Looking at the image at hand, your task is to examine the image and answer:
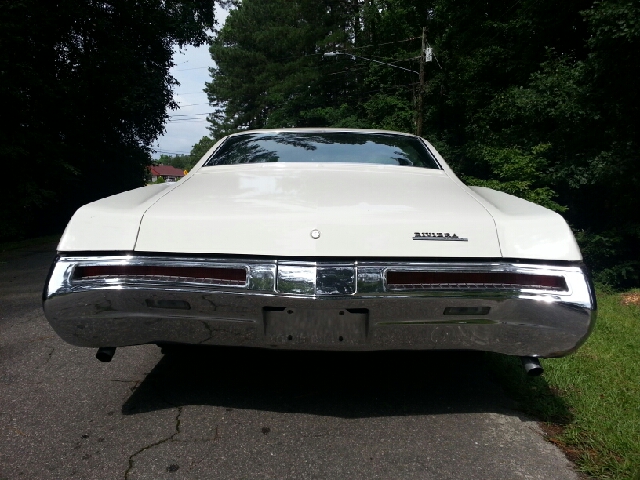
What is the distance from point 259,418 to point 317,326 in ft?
2.28

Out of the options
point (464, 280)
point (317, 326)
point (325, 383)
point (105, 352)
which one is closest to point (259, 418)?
point (325, 383)

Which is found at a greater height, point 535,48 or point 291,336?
point 535,48

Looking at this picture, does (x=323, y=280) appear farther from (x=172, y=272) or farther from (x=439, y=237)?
(x=172, y=272)

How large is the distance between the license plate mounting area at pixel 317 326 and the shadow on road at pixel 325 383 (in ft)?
1.98

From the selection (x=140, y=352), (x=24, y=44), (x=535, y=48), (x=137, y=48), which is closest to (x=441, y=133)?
(x=535, y=48)

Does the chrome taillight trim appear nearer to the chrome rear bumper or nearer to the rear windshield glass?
the chrome rear bumper

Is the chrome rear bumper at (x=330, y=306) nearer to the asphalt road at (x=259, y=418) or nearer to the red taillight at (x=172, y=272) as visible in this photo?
the red taillight at (x=172, y=272)

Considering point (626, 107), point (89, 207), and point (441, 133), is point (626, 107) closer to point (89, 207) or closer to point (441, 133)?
point (89, 207)

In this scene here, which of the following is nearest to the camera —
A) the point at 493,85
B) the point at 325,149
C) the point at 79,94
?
the point at 325,149

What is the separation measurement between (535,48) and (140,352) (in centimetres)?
1633

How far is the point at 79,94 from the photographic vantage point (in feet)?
54.2

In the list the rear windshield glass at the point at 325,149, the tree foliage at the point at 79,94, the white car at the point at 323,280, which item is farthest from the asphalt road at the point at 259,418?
the tree foliage at the point at 79,94

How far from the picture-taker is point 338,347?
234 centimetres

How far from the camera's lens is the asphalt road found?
2.24 m
